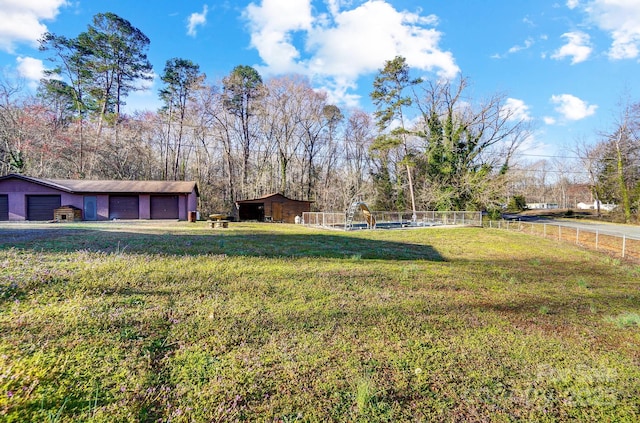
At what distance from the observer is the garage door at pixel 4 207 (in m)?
18.7

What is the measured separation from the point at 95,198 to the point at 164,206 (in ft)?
14.3

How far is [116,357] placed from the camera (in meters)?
2.56

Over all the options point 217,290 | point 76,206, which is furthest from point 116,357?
point 76,206

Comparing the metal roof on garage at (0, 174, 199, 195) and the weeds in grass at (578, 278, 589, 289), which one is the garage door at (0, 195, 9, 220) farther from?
the weeds in grass at (578, 278, 589, 289)

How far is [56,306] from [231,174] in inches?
1142

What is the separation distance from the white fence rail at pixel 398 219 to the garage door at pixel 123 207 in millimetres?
12446

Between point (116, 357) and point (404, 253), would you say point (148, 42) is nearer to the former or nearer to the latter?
point (404, 253)

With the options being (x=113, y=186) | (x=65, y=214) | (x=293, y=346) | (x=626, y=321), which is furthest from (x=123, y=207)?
(x=626, y=321)

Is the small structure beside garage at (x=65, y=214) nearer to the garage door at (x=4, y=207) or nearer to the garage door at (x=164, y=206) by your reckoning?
the garage door at (x=4, y=207)

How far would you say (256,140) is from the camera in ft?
106

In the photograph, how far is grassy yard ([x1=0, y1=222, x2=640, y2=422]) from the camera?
2.12m

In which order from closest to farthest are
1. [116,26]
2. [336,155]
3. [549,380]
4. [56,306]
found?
1. [549,380]
2. [56,306]
3. [116,26]
4. [336,155]

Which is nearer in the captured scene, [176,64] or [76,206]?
[76,206]

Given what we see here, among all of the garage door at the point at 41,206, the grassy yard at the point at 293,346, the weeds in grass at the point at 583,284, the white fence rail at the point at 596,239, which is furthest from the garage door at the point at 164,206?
the white fence rail at the point at 596,239
